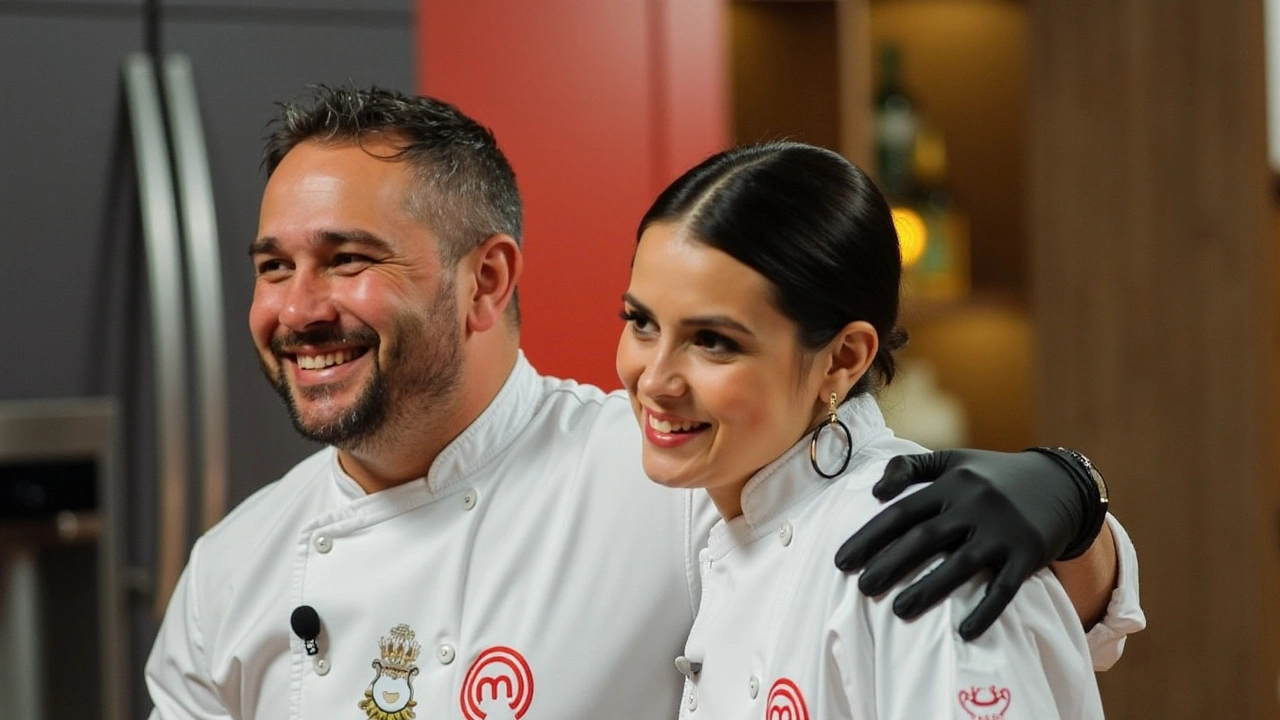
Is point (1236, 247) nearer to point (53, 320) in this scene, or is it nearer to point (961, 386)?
point (961, 386)

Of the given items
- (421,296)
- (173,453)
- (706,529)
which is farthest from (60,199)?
(706,529)

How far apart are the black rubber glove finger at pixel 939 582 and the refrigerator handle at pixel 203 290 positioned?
3.38ft

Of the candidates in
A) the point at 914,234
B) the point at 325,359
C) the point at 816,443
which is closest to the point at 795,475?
the point at 816,443

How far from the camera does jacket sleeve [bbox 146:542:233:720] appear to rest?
58.8 inches

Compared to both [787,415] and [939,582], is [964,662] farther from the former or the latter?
[787,415]

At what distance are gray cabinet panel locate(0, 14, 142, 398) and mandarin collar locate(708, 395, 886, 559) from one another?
3.24 ft

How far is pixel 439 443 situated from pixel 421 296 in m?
0.15

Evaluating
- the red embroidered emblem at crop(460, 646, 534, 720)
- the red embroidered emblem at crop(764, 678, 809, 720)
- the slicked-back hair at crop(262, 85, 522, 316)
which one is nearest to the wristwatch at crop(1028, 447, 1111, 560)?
the red embroidered emblem at crop(764, 678, 809, 720)

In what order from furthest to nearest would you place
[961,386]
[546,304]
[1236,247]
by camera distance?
[961,386], [1236,247], [546,304]

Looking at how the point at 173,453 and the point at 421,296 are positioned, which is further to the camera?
the point at 173,453

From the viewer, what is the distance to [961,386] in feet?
9.59

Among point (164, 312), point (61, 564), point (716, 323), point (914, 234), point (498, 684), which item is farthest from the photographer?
point (914, 234)

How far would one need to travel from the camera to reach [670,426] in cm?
109

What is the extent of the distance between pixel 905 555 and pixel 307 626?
0.64 metres
